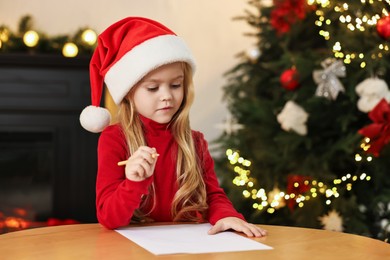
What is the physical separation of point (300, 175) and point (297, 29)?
0.67 metres

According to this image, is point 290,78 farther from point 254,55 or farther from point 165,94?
point 165,94

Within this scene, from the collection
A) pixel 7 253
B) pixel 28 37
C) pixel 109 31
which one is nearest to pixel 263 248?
pixel 7 253

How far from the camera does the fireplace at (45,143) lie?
3613 millimetres

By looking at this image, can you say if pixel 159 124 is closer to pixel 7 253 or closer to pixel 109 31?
pixel 109 31

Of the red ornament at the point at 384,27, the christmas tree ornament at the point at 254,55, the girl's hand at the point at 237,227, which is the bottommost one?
the girl's hand at the point at 237,227

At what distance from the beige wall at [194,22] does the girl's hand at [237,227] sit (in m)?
2.54

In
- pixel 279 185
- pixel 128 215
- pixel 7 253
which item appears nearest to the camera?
pixel 7 253

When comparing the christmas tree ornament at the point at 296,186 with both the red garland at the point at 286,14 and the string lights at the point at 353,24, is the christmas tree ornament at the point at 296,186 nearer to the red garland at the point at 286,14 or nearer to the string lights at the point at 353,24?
the string lights at the point at 353,24

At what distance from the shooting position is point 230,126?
12.1 feet

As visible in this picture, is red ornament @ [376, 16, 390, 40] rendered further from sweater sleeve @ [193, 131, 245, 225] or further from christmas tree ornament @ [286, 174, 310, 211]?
sweater sleeve @ [193, 131, 245, 225]

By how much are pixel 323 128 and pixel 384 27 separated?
48 cm

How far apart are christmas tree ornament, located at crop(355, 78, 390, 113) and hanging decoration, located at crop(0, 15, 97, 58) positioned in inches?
60.0

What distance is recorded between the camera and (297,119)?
2.81 metres

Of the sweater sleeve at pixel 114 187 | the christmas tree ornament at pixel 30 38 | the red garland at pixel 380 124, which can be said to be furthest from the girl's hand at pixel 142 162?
the christmas tree ornament at pixel 30 38
